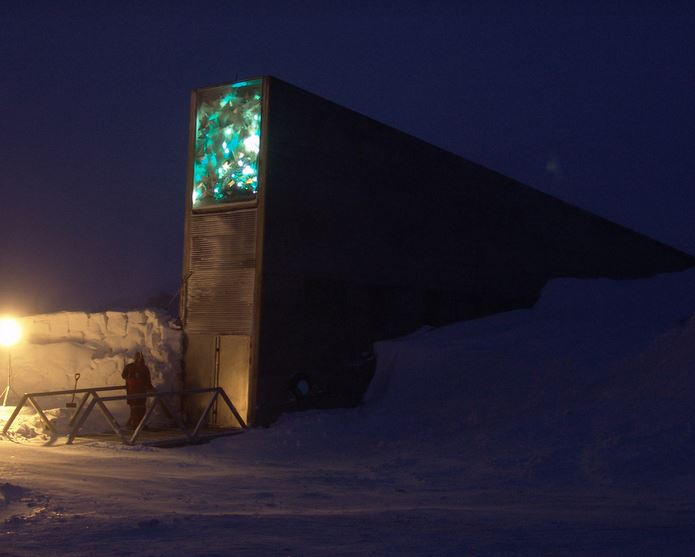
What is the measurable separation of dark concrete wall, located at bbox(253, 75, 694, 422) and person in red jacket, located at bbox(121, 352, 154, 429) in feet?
6.93

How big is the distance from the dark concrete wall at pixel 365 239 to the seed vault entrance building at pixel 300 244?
0.04 m

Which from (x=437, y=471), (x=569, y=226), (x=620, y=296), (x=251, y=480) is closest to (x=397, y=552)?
(x=251, y=480)

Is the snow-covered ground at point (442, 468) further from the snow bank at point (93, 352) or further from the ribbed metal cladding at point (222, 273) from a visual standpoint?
the snow bank at point (93, 352)

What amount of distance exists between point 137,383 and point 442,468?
6.23 m

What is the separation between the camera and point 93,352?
16719 mm

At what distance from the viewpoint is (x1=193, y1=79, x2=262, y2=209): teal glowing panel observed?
53.6ft

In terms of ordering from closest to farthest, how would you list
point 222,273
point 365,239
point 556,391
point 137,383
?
point 137,383, point 556,391, point 222,273, point 365,239

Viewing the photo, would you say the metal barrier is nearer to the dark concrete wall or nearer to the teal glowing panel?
the dark concrete wall

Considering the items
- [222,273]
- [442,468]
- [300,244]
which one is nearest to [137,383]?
[222,273]

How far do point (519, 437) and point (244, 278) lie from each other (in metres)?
6.06

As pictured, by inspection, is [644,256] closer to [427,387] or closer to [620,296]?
[620,296]

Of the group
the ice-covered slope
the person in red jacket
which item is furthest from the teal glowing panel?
the ice-covered slope

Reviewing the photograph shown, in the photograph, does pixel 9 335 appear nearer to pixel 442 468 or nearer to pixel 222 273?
pixel 222 273

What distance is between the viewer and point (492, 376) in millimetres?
17250
